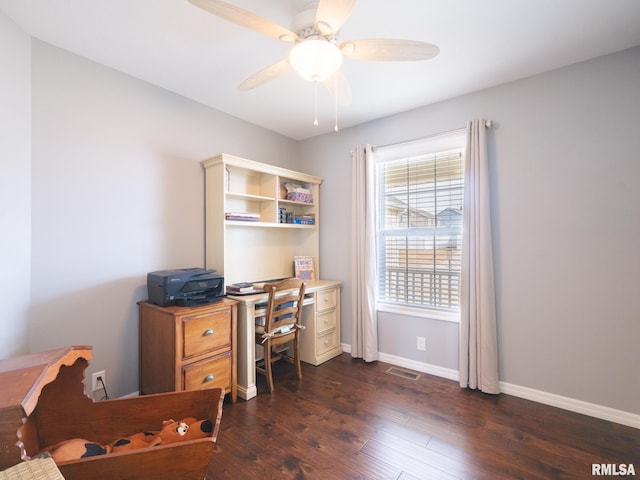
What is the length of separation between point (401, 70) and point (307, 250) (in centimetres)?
213

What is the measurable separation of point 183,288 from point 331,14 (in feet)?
6.27

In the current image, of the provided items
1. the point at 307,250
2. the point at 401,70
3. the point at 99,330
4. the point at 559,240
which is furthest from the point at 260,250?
the point at 559,240

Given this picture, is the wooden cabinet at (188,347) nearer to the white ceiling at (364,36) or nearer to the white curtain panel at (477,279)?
the white ceiling at (364,36)

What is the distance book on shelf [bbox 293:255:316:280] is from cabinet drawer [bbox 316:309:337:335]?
502 millimetres

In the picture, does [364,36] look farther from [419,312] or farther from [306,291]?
[419,312]

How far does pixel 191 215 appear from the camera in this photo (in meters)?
2.67

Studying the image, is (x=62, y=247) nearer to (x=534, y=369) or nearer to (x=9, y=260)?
(x=9, y=260)

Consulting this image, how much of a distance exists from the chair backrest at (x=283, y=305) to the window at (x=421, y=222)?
3.20ft

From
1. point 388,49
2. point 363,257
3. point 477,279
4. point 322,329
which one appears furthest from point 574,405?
point 388,49

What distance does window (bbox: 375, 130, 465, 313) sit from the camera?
274 cm

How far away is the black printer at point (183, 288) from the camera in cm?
211

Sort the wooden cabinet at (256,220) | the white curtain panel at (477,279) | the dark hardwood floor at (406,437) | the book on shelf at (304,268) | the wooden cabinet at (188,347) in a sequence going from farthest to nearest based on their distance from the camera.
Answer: the book on shelf at (304,268)
the wooden cabinet at (256,220)
the white curtain panel at (477,279)
the wooden cabinet at (188,347)
the dark hardwood floor at (406,437)

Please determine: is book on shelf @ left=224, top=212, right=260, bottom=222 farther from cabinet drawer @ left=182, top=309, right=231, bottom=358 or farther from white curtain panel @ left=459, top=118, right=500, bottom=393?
white curtain panel @ left=459, top=118, right=500, bottom=393

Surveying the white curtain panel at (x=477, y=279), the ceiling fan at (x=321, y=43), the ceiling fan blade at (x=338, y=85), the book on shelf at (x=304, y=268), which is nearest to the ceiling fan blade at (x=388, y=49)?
the ceiling fan at (x=321, y=43)
